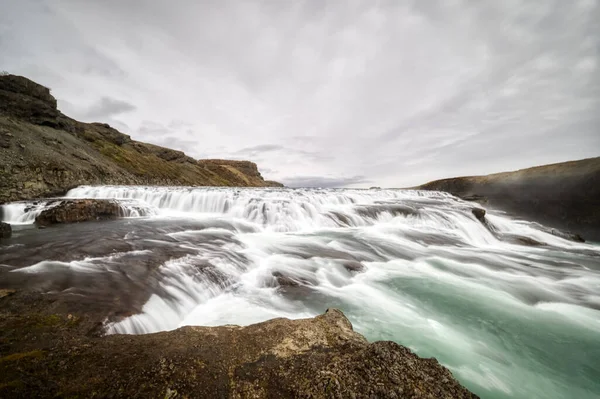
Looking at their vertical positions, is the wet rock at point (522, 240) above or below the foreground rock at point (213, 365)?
below

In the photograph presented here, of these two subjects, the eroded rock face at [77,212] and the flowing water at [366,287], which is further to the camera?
the eroded rock face at [77,212]

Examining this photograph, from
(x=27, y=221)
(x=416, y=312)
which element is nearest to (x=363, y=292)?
(x=416, y=312)

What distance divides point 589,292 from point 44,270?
12777mm

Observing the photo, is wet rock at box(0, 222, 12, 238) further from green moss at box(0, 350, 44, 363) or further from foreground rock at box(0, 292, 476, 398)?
green moss at box(0, 350, 44, 363)

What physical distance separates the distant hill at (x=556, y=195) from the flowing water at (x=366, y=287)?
9689 millimetres

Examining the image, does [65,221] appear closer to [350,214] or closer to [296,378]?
[296,378]

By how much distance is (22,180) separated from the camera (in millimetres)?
14391

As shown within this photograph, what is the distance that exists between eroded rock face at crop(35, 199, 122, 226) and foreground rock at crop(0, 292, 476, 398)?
391 inches

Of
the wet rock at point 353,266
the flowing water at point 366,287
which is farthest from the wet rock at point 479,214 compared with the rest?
the wet rock at point 353,266

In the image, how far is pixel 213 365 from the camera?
74.0 inches

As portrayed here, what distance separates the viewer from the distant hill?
17.2 m

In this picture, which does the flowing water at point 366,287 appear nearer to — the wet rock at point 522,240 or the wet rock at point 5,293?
the wet rock at point 5,293

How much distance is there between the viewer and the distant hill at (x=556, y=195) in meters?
17.2

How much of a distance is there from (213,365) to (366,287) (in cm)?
488
